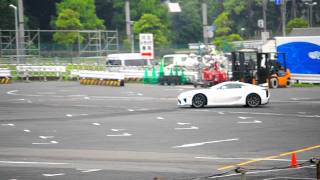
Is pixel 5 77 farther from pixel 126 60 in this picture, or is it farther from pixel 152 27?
pixel 152 27

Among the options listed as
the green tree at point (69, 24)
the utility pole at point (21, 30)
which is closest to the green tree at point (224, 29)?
the green tree at point (69, 24)

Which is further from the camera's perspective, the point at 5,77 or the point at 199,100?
the point at 5,77

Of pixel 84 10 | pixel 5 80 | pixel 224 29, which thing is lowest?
pixel 5 80

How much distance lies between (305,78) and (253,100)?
17.7m

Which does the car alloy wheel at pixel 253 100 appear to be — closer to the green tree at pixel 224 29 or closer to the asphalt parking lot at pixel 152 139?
the asphalt parking lot at pixel 152 139

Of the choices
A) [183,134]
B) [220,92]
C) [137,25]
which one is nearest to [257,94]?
Result: [220,92]

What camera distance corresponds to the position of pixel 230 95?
32094 millimetres

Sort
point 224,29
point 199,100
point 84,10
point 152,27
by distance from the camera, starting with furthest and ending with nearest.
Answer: point 224,29 < point 152,27 < point 84,10 < point 199,100

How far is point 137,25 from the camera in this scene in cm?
8656

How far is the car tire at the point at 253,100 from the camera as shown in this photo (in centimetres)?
3222

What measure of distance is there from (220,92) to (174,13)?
7153 cm

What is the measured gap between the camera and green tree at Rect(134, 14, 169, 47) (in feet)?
280

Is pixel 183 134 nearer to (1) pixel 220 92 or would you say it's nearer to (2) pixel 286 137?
(2) pixel 286 137

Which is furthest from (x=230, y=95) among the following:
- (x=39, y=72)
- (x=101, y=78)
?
(x=39, y=72)
